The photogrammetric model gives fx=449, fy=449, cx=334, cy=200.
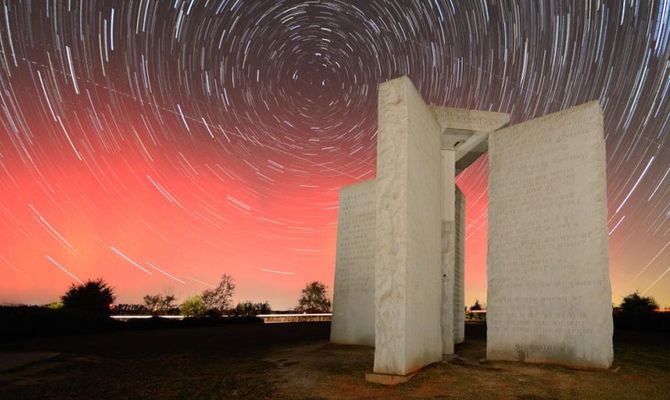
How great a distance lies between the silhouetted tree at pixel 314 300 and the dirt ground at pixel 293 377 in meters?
34.5

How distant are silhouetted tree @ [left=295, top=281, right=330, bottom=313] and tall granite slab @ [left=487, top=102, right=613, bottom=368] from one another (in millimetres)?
35999

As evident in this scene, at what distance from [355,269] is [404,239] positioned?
22.5 feet

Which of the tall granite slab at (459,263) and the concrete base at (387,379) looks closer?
the concrete base at (387,379)

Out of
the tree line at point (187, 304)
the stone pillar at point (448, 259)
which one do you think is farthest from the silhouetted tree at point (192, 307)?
the stone pillar at point (448, 259)

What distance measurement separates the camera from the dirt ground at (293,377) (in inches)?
253

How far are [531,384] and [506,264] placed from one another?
3.39 metres

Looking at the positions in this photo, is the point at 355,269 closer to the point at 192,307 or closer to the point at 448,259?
the point at 448,259

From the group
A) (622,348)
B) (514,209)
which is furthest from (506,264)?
(622,348)

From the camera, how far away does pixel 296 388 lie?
22.2 ft

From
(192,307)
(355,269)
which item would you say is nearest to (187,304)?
(192,307)

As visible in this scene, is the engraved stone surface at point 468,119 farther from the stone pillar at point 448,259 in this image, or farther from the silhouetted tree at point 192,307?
the silhouetted tree at point 192,307

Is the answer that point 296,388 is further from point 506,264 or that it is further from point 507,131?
point 507,131

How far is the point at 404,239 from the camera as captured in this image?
7.56 m

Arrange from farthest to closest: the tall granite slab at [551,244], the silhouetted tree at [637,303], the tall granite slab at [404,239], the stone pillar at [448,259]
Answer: the silhouetted tree at [637,303]
the stone pillar at [448,259]
the tall granite slab at [551,244]
the tall granite slab at [404,239]
